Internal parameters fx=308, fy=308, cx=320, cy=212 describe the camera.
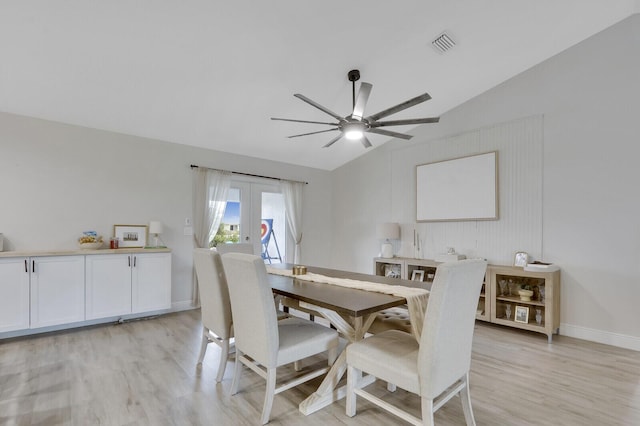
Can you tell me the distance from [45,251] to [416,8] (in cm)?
447

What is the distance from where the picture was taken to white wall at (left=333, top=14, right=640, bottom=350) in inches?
125

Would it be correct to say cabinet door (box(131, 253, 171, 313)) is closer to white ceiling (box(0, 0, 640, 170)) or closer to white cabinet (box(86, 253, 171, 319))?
white cabinet (box(86, 253, 171, 319))

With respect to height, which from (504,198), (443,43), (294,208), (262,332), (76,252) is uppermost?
(443,43)

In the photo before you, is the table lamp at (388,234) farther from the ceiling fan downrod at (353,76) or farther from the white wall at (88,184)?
the white wall at (88,184)

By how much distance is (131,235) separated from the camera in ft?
13.3

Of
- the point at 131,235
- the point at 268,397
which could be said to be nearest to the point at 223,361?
the point at 268,397

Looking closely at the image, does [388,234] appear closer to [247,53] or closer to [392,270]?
[392,270]

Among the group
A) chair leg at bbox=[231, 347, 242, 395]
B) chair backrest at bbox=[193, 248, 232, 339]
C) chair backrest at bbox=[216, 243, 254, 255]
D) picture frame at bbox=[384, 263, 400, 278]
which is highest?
chair backrest at bbox=[216, 243, 254, 255]

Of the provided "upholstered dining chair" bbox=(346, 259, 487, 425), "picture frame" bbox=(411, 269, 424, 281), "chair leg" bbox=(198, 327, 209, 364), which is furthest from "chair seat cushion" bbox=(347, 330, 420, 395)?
"picture frame" bbox=(411, 269, 424, 281)

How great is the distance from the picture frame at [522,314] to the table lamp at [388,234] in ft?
6.15

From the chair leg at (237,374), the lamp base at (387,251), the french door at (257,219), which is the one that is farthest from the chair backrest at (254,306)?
the lamp base at (387,251)

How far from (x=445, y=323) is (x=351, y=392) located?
0.82m

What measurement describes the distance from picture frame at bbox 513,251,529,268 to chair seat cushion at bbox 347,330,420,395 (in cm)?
245

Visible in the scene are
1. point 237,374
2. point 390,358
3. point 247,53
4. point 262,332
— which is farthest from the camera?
point 247,53
